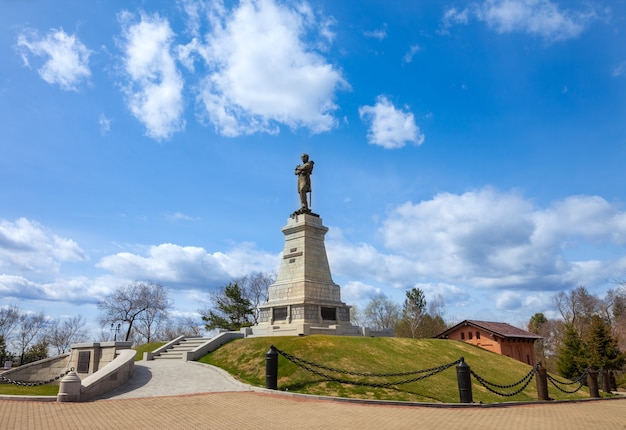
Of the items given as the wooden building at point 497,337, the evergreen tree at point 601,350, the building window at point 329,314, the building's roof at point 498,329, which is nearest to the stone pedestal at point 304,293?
the building window at point 329,314

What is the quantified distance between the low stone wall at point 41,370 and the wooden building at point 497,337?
30.1 meters

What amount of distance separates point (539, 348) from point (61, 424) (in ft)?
195

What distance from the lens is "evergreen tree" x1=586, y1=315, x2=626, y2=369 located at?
32.3m

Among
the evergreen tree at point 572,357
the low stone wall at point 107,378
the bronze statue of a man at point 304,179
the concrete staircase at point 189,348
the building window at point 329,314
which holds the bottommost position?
the evergreen tree at point 572,357

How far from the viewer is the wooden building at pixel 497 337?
34031 mm

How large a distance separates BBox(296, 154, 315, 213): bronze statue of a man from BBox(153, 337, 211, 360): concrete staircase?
10313 millimetres

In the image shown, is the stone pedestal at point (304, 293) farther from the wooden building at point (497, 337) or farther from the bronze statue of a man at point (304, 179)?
the wooden building at point (497, 337)

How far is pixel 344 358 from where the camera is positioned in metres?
17.1

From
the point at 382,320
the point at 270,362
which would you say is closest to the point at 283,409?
the point at 270,362

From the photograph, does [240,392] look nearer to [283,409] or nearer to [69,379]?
[283,409]

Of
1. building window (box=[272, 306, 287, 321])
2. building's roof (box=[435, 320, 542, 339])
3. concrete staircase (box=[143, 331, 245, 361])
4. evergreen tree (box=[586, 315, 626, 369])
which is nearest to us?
concrete staircase (box=[143, 331, 245, 361])

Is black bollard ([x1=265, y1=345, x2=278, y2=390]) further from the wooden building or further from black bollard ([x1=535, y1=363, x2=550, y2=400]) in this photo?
the wooden building


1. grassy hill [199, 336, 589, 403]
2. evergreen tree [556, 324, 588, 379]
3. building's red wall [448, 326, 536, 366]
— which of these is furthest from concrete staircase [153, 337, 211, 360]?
evergreen tree [556, 324, 588, 379]

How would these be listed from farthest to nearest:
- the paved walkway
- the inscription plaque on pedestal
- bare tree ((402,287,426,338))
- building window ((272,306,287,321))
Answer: bare tree ((402,287,426,338)) < building window ((272,306,287,321)) < the inscription plaque on pedestal < the paved walkway
